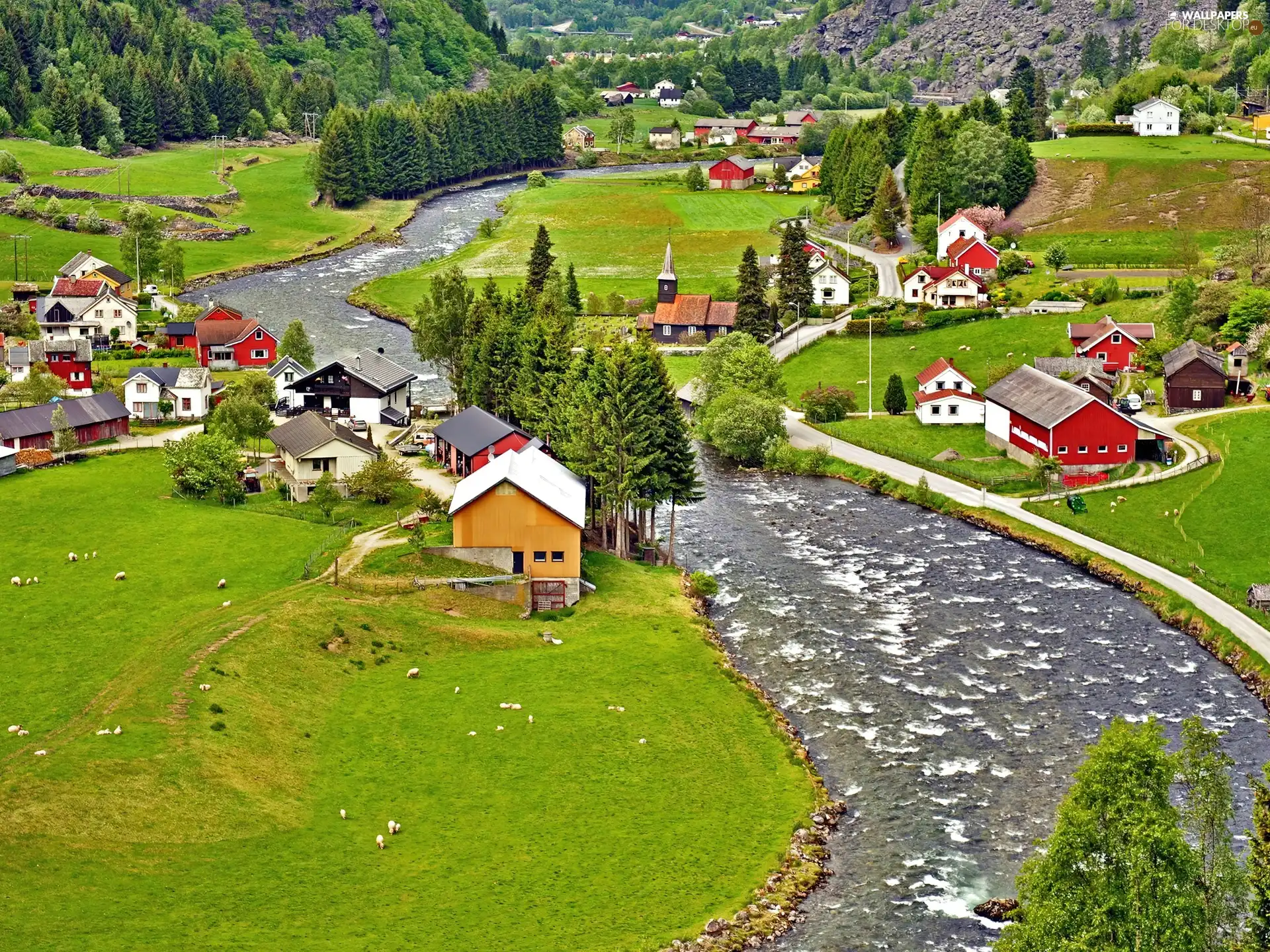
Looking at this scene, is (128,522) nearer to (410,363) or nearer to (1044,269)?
(410,363)

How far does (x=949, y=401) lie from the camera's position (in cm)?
11012

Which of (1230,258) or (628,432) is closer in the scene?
(628,432)

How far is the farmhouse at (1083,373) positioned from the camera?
Answer: 106 meters

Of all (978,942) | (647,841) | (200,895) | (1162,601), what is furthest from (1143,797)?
(1162,601)

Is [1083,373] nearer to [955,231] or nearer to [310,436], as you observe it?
[955,231]

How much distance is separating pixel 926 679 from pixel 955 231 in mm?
97103

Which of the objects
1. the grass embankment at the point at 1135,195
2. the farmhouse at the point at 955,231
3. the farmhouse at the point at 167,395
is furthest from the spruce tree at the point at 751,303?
the farmhouse at the point at 167,395

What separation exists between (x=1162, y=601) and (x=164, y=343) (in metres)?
91.1

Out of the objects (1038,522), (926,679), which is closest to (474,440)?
(1038,522)

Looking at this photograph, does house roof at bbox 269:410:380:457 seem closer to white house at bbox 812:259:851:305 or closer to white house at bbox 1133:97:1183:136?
white house at bbox 812:259:851:305

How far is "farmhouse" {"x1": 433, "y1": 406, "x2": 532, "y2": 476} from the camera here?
89.6 meters

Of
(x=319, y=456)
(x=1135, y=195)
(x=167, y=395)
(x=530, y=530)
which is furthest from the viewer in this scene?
(x=1135, y=195)

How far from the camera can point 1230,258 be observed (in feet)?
447

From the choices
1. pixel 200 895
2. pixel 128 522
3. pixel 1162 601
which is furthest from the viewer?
pixel 128 522
